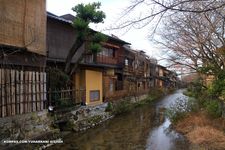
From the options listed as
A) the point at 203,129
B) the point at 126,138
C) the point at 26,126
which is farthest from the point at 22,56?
the point at 203,129

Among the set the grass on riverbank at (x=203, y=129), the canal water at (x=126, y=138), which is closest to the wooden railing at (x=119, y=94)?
the canal water at (x=126, y=138)

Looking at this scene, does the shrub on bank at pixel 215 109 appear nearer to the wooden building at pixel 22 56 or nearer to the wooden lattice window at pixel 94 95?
the wooden lattice window at pixel 94 95

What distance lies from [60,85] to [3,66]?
229 inches

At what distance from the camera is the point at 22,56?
12.8 m

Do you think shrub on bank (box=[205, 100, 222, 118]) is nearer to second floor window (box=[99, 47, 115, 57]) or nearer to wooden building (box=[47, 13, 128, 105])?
wooden building (box=[47, 13, 128, 105])

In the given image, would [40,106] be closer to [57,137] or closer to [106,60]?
[57,137]

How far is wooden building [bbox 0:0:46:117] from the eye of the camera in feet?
37.3

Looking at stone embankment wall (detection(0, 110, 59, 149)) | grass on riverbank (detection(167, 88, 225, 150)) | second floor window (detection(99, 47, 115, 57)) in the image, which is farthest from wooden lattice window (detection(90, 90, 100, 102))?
stone embankment wall (detection(0, 110, 59, 149))

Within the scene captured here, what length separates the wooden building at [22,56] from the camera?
1138 centimetres

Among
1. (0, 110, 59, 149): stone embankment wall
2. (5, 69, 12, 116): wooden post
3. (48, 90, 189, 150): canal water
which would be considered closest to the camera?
(0, 110, 59, 149): stone embankment wall

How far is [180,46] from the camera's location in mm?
18500

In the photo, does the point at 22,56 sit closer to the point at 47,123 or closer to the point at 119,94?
the point at 47,123

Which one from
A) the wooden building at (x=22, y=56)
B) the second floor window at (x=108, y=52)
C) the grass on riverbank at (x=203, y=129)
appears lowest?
the grass on riverbank at (x=203, y=129)

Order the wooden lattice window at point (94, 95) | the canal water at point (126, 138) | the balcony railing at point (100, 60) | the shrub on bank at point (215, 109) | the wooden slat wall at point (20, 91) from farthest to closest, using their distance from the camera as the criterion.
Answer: the balcony railing at point (100, 60) < the wooden lattice window at point (94, 95) < the shrub on bank at point (215, 109) < the canal water at point (126, 138) < the wooden slat wall at point (20, 91)
